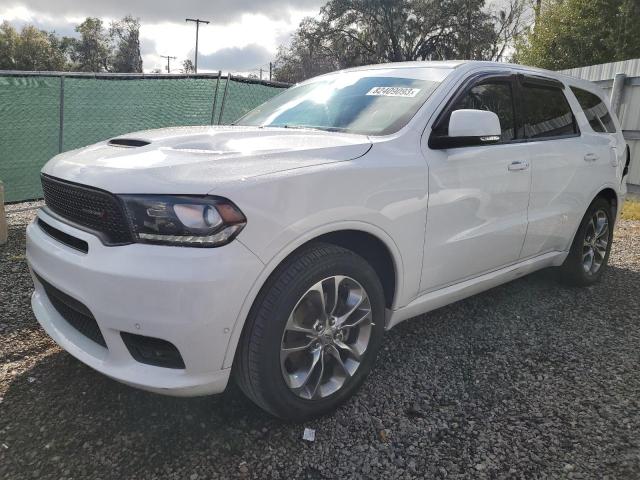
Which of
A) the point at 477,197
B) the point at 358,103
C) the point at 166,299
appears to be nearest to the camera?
the point at 166,299

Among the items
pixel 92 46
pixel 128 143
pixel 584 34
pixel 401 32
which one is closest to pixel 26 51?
pixel 92 46

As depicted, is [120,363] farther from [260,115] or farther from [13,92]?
[13,92]

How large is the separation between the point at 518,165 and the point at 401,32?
34.5m

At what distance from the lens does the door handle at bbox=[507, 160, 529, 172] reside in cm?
312

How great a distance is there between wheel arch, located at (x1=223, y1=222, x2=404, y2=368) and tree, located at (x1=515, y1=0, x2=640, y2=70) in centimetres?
1617

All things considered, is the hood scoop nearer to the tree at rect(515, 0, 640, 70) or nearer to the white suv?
the white suv

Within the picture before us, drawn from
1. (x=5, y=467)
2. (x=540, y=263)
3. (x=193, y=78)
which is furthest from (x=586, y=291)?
(x=193, y=78)

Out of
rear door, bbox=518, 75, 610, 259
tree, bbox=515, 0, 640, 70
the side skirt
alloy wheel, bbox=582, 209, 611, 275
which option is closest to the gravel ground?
the side skirt

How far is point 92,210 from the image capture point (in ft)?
6.93

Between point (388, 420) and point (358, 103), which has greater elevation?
point (358, 103)

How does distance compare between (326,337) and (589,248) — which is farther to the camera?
(589,248)

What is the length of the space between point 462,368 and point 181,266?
185 centimetres

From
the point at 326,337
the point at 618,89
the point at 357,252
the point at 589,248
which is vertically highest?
the point at 618,89

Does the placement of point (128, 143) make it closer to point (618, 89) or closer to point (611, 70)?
point (618, 89)
